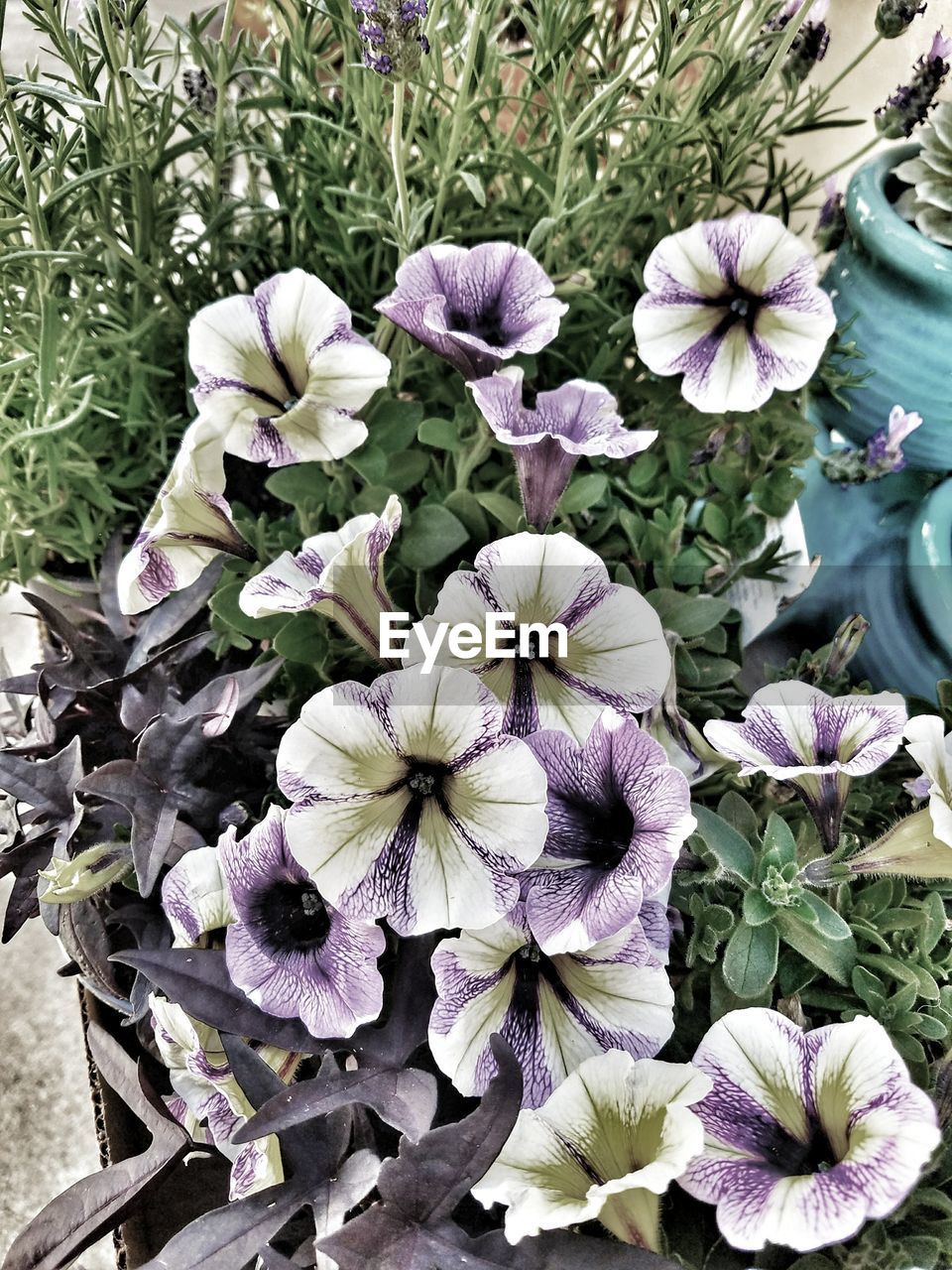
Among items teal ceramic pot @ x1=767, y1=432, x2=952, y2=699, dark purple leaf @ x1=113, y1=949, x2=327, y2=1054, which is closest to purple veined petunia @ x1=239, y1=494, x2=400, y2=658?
dark purple leaf @ x1=113, y1=949, x2=327, y2=1054

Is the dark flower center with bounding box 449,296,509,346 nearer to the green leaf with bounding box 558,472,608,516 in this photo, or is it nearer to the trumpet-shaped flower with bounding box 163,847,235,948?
the green leaf with bounding box 558,472,608,516

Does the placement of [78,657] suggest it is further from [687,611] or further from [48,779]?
[687,611]

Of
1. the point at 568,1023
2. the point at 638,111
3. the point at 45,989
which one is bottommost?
the point at 45,989

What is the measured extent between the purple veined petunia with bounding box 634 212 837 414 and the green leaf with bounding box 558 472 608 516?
0.23ft

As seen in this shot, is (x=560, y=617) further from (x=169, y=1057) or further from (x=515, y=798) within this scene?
(x=169, y=1057)

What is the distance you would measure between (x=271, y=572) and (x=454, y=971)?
0.17 meters

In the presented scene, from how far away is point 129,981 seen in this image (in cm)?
45

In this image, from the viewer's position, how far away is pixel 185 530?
1.41 feet

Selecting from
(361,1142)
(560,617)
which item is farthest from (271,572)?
(361,1142)

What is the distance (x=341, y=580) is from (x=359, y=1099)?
0.19 meters

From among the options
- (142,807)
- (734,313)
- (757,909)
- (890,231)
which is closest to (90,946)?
(142,807)

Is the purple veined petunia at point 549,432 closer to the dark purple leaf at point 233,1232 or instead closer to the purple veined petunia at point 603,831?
the purple veined petunia at point 603,831

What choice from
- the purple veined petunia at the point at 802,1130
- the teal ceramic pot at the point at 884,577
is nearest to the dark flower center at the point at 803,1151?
the purple veined petunia at the point at 802,1130

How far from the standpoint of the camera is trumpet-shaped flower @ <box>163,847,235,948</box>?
39 centimetres
